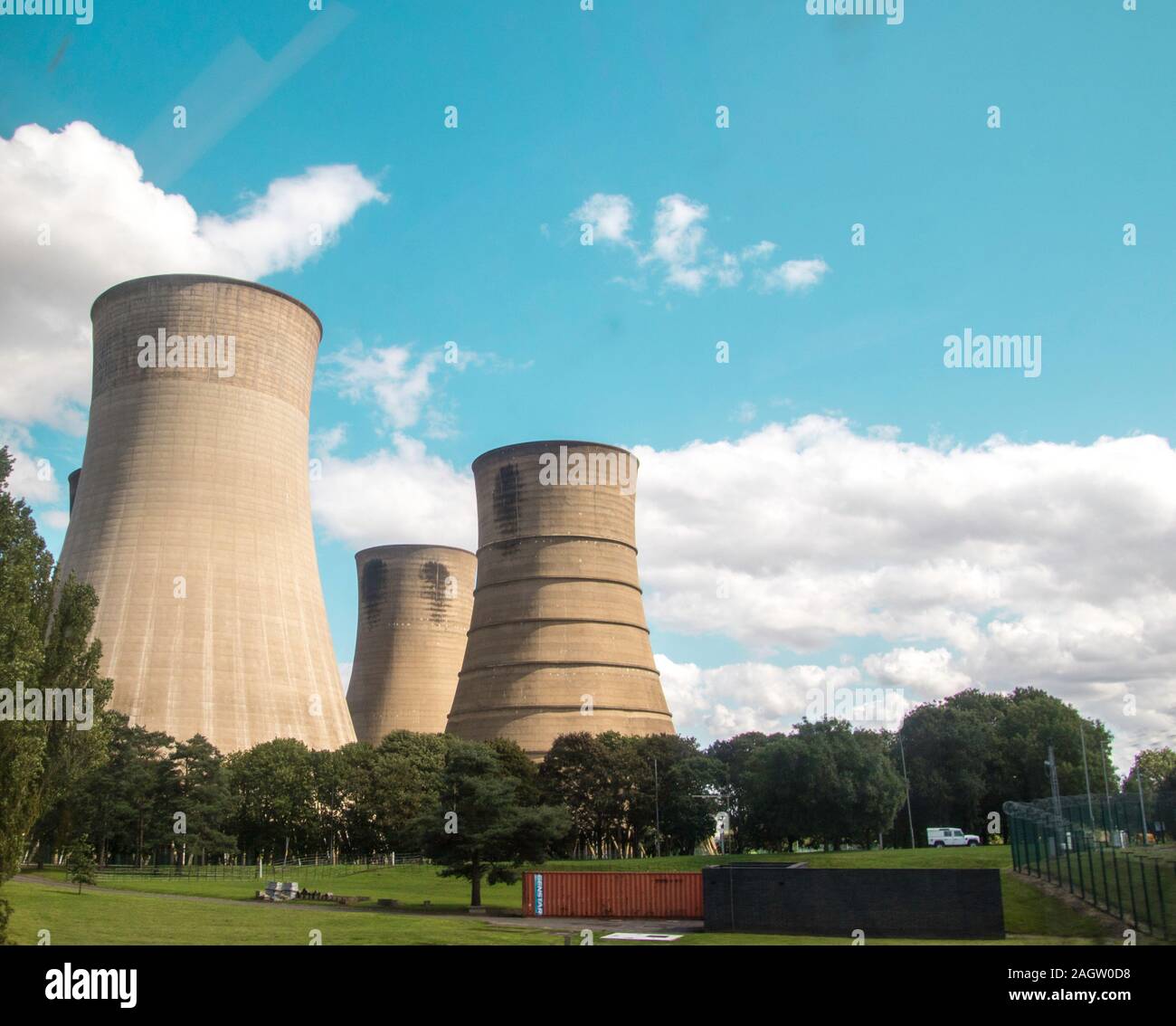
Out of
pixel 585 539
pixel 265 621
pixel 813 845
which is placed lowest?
pixel 813 845

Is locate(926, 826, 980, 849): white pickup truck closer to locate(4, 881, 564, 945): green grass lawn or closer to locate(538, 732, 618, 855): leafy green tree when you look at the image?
locate(538, 732, 618, 855): leafy green tree

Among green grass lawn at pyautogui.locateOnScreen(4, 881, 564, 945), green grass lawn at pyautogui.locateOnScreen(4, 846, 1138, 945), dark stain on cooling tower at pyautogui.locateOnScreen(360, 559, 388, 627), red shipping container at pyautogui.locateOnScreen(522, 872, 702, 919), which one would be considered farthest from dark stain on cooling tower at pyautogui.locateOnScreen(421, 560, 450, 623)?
red shipping container at pyautogui.locateOnScreen(522, 872, 702, 919)

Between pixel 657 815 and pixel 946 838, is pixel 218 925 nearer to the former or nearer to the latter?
pixel 657 815

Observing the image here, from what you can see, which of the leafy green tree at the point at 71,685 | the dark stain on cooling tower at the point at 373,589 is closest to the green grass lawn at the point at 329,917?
the leafy green tree at the point at 71,685

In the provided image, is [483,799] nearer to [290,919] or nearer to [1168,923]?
[290,919]
